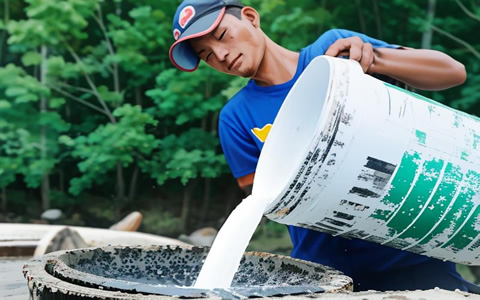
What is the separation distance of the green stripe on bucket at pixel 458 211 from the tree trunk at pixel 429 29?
23.8ft

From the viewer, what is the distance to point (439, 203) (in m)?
1.75

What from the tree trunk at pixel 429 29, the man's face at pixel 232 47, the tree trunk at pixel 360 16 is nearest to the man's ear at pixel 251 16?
the man's face at pixel 232 47

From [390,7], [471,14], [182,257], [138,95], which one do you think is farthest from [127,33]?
[182,257]

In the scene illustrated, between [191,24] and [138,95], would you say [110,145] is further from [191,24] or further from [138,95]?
[191,24]

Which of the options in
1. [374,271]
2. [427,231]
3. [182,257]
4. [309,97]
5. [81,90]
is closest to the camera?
[427,231]

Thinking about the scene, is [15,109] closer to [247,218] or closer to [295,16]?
[295,16]

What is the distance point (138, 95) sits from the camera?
909 centimetres

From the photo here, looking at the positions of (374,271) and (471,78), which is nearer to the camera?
(374,271)

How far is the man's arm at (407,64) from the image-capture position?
2162 mm

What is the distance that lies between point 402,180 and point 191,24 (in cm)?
108

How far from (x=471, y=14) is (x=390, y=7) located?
3.40ft

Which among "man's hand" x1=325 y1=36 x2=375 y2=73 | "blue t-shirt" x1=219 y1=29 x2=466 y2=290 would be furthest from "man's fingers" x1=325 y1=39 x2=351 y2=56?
"blue t-shirt" x1=219 y1=29 x2=466 y2=290

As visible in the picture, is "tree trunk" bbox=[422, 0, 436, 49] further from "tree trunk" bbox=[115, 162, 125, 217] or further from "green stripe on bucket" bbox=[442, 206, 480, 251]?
"green stripe on bucket" bbox=[442, 206, 480, 251]

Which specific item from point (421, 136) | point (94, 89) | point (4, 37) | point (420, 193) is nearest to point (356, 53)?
point (421, 136)
